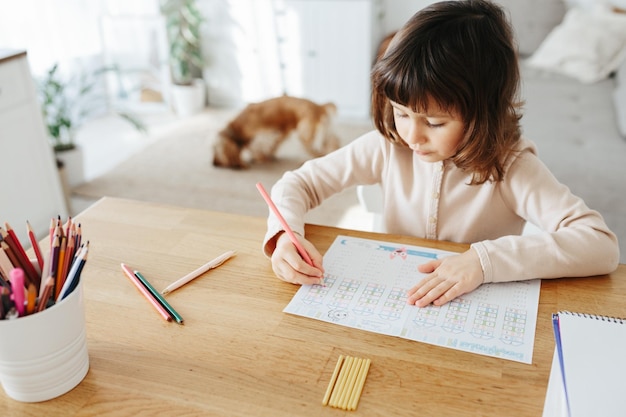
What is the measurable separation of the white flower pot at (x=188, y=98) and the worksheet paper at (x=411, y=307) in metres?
3.26

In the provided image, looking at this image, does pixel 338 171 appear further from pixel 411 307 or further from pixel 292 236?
pixel 411 307

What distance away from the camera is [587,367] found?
660mm

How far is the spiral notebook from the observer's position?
61 centimetres

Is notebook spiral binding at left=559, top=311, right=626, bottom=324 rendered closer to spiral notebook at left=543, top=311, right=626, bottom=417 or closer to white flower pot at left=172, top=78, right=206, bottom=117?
spiral notebook at left=543, top=311, right=626, bottom=417

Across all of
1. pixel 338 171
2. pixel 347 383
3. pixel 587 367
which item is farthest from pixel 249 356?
pixel 338 171

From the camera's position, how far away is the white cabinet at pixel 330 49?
11.9 feet

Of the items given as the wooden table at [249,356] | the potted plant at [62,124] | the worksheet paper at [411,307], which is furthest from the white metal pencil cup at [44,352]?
the potted plant at [62,124]

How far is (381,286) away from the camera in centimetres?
85

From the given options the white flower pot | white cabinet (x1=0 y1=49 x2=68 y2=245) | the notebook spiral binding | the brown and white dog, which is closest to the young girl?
the notebook spiral binding

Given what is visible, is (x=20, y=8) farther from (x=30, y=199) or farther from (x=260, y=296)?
(x=260, y=296)

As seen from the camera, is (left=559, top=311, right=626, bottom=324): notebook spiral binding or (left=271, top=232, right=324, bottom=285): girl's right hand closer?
(left=559, top=311, right=626, bottom=324): notebook spiral binding

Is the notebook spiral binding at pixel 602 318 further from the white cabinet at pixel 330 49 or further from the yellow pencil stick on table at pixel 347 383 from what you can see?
the white cabinet at pixel 330 49

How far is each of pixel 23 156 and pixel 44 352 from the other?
1.85m

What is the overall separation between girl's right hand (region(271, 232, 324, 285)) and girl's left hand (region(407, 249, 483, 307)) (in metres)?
0.14
